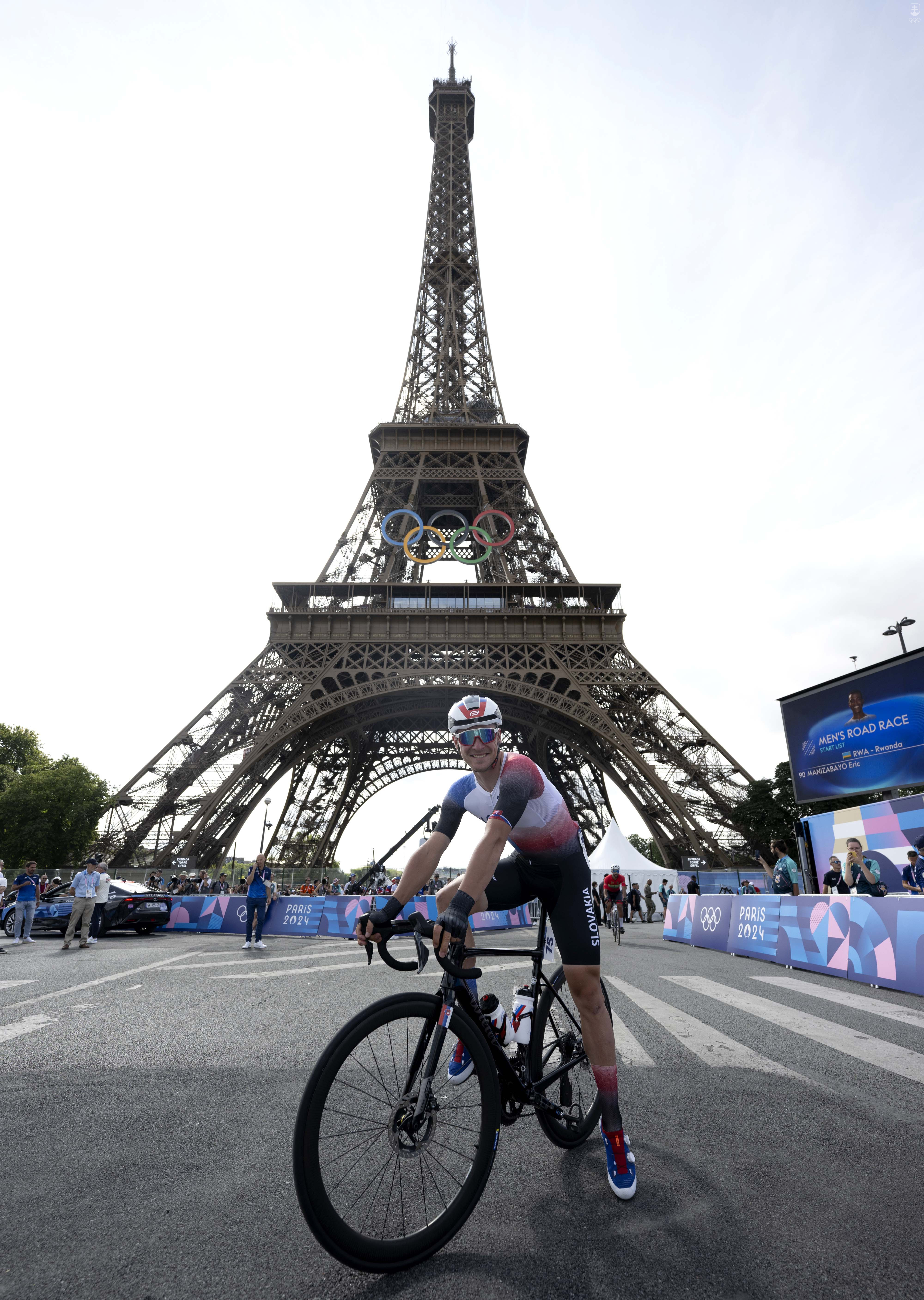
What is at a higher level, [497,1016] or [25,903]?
[25,903]

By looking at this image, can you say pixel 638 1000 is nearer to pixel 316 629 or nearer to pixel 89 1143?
pixel 89 1143

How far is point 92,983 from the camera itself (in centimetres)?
719

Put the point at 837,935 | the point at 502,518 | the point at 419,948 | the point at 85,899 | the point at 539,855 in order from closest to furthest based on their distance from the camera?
1. the point at 419,948
2. the point at 539,855
3. the point at 837,935
4. the point at 85,899
5. the point at 502,518

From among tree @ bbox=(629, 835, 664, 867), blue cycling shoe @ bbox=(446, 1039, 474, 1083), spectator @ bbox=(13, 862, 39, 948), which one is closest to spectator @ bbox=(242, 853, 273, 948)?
spectator @ bbox=(13, 862, 39, 948)

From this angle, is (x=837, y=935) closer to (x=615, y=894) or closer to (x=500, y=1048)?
(x=615, y=894)

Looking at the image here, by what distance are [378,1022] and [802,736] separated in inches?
673

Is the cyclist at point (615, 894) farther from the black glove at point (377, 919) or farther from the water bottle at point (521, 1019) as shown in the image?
the black glove at point (377, 919)

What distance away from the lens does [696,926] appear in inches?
511

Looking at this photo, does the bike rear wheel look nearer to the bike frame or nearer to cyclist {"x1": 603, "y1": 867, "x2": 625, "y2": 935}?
the bike frame

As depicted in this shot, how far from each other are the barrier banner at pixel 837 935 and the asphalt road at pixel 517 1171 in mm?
2186

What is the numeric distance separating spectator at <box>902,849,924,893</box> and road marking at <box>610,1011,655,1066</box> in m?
6.78

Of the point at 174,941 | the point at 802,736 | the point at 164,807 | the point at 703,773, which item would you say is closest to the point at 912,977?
the point at 802,736

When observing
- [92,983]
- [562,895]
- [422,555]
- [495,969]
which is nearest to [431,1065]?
[562,895]

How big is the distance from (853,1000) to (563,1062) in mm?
5123
